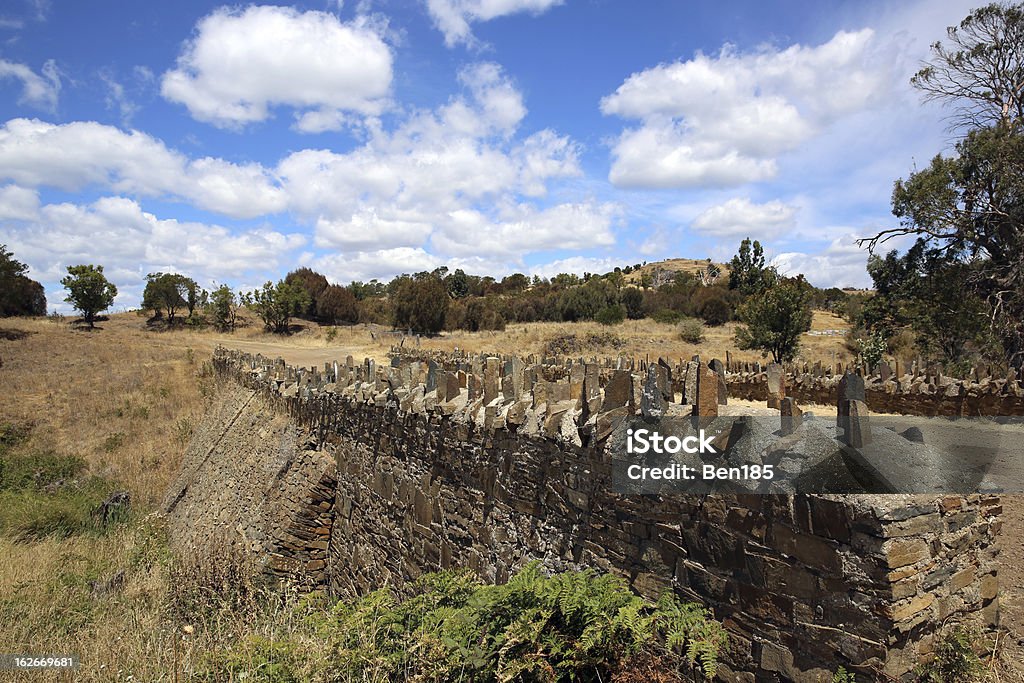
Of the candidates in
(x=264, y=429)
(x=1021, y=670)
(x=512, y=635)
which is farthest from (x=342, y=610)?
(x=264, y=429)

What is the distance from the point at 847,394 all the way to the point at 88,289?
169 ft

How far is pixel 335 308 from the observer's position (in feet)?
172

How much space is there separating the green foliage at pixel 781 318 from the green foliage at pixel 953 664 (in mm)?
22632

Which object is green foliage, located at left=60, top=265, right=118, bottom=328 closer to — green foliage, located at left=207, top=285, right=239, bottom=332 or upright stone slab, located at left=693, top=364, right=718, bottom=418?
green foliage, located at left=207, top=285, right=239, bottom=332

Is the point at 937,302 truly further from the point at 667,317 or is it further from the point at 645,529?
the point at 667,317

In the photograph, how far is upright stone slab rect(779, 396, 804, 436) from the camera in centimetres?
311

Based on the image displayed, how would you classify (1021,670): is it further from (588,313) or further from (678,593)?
(588,313)

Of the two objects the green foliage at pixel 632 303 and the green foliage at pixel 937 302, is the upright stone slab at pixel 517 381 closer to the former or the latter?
the green foliage at pixel 937 302

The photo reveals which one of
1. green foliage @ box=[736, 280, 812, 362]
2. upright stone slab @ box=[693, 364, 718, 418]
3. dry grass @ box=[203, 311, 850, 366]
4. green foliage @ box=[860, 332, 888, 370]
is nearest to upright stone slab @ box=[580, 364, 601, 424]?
upright stone slab @ box=[693, 364, 718, 418]

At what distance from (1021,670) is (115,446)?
2244cm

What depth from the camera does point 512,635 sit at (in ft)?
10.8

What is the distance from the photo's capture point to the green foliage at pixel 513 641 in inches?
128

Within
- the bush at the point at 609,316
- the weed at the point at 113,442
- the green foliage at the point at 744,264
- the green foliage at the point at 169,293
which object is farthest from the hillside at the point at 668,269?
the weed at the point at 113,442

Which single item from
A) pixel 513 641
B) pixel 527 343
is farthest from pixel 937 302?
pixel 513 641
